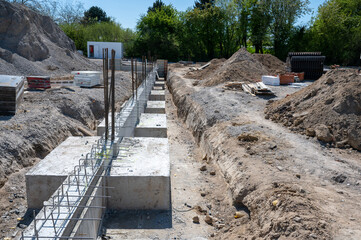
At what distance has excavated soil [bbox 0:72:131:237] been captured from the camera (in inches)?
257

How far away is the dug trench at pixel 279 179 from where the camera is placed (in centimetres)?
455

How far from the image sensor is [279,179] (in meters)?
6.00

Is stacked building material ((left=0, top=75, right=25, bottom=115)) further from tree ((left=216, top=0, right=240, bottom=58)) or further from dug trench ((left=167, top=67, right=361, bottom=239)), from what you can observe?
tree ((left=216, top=0, right=240, bottom=58))

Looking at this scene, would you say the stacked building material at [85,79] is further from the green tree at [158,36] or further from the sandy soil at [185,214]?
the green tree at [158,36]

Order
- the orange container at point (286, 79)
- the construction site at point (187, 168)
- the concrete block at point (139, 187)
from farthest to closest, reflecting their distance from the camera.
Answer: the orange container at point (286, 79) → the concrete block at point (139, 187) → the construction site at point (187, 168)

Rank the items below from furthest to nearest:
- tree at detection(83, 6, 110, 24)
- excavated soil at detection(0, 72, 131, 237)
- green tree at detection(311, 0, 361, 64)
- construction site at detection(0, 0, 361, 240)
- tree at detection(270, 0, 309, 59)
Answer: tree at detection(83, 6, 110, 24) < tree at detection(270, 0, 309, 59) < green tree at detection(311, 0, 361, 64) < excavated soil at detection(0, 72, 131, 237) < construction site at detection(0, 0, 361, 240)

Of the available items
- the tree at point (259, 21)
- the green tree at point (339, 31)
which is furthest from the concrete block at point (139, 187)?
the tree at point (259, 21)

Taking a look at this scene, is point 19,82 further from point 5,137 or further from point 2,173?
point 2,173

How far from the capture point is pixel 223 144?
8805mm

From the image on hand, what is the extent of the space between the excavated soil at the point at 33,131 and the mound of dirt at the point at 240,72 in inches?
294

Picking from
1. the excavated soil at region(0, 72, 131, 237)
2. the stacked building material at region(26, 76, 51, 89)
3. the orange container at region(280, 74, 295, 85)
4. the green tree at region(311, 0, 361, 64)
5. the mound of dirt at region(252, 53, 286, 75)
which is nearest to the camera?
the excavated soil at region(0, 72, 131, 237)

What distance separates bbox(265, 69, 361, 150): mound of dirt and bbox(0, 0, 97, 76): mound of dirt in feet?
58.8

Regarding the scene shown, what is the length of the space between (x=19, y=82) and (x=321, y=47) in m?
37.3

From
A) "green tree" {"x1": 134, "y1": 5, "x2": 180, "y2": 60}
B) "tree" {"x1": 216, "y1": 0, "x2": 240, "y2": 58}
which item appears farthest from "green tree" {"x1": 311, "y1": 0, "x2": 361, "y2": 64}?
"green tree" {"x1": 134, "y1": 5, "x2": 180, "y2": 60}
